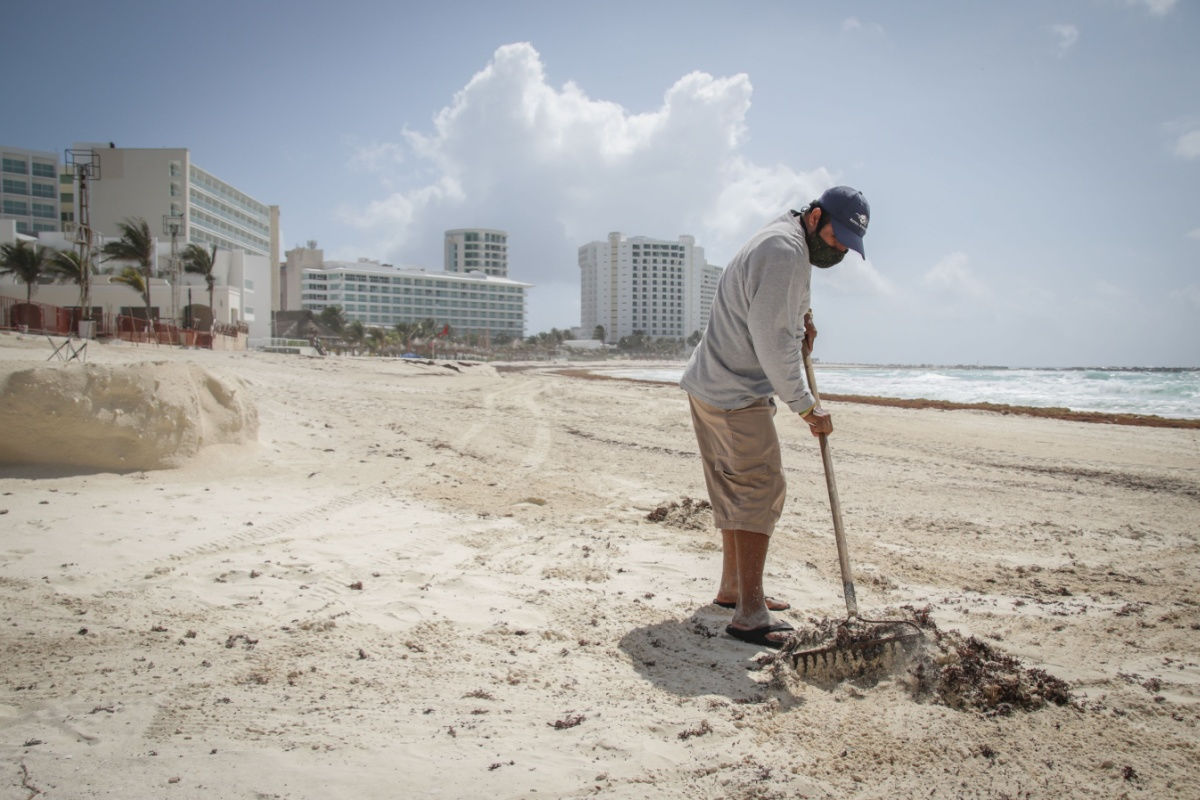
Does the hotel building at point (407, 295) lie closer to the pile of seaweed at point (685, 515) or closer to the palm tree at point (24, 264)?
the palm tree at point (24, 264)

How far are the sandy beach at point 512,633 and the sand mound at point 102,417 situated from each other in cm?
4

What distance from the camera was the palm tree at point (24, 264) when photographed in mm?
36406

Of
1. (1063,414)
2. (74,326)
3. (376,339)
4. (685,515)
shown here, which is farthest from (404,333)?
(685,515)

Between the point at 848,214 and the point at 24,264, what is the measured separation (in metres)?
47.1

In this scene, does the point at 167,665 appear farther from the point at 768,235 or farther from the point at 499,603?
the point at 768,235

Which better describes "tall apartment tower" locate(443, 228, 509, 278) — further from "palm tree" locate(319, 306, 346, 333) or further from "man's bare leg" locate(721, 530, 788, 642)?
"man's bare leg" locate(721, 530, 788, 642)

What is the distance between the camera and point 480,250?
15900cm

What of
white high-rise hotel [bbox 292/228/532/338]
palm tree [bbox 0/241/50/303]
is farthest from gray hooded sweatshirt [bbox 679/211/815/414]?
white high-rise hotel [bbox 292/228/532/338]

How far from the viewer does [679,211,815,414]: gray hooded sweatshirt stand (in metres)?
2.94

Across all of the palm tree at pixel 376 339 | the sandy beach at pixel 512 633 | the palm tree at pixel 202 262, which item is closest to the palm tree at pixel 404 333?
the palm tree at pixel 376 339

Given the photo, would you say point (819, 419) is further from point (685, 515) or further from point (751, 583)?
point (685, 515)

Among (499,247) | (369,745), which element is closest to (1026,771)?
(369,745)

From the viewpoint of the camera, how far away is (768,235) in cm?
304

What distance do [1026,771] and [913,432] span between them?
11308mm
